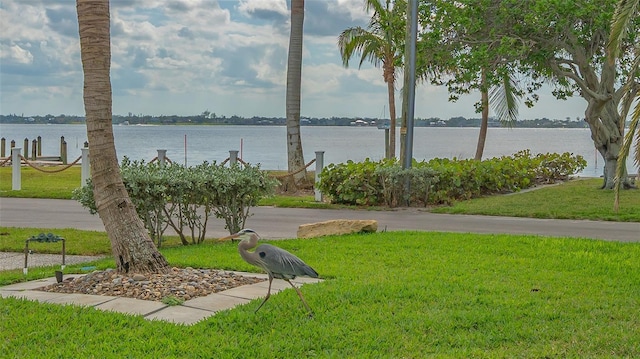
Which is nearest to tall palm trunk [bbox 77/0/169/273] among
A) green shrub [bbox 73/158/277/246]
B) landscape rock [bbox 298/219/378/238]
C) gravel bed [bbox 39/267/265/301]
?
gravel bed [bbox 39/267/265/301]

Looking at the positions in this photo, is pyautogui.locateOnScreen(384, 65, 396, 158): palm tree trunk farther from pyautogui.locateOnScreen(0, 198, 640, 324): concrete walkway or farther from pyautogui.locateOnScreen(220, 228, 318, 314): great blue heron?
pyautogui.locateOnScreen(220, 228, 318, 314): great blue heron

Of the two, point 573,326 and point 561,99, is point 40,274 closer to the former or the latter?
point 573,326

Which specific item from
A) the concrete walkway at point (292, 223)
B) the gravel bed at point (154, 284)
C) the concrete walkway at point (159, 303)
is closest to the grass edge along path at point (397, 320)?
the concrete walkway at point (159, 303)

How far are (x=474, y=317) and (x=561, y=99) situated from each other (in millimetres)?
16551

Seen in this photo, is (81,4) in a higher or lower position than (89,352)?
higher

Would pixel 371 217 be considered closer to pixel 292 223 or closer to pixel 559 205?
pixel 292 223

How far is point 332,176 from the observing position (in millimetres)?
16938

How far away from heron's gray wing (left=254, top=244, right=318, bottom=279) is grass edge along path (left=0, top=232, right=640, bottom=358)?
0.45 m

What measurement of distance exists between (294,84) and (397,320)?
47.2 ft

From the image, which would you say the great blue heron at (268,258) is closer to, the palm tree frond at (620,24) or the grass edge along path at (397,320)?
the grass edge along path at (397,320)

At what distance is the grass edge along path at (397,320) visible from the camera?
17.4 feet

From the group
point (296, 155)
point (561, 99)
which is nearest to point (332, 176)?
point (296, 155)

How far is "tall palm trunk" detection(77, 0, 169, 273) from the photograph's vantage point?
7508 mm

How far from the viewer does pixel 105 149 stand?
299 inches
